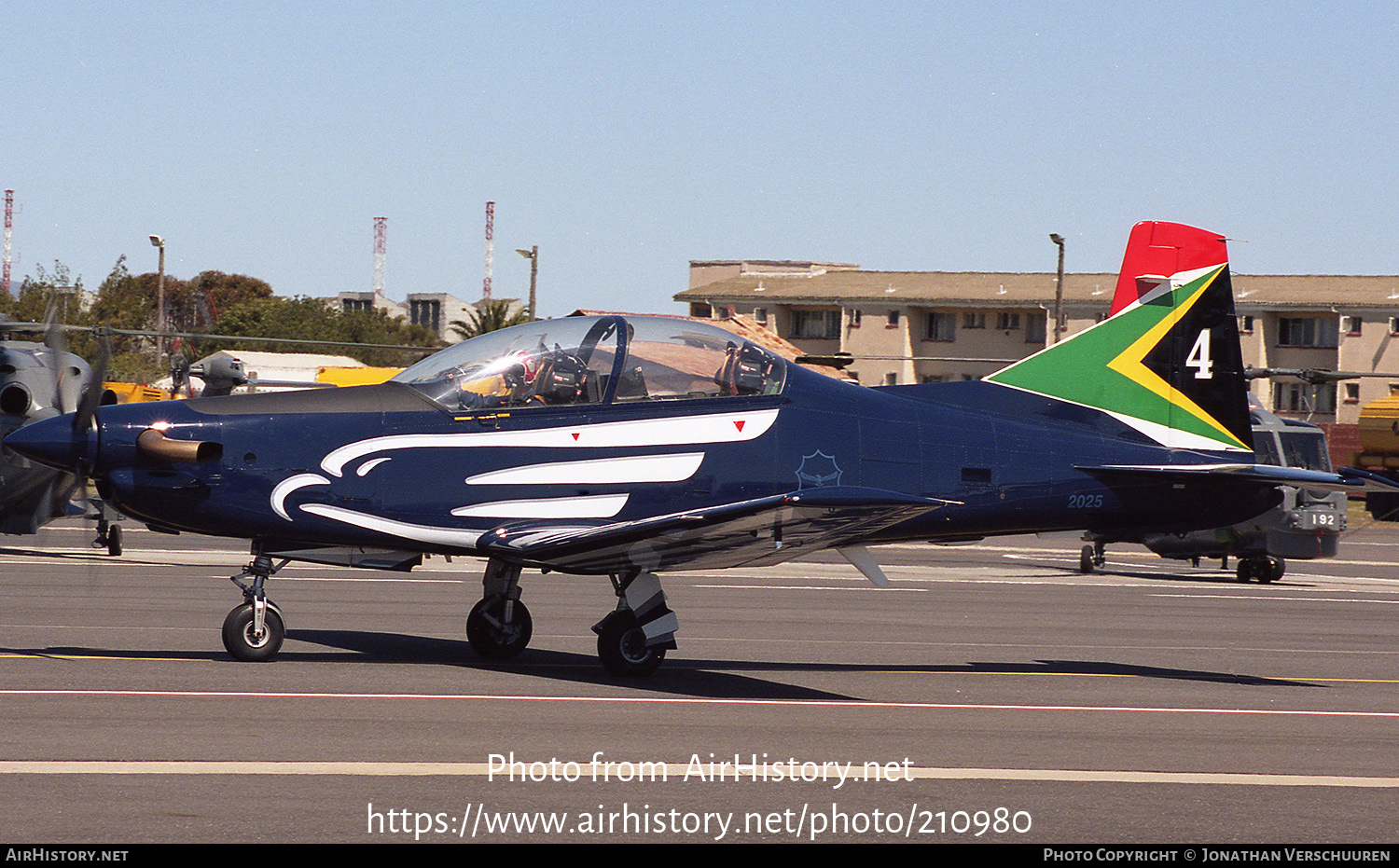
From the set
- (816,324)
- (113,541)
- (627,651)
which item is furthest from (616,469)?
(816,324)

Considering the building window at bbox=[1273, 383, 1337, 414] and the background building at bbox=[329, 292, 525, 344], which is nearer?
the building window at bbox=[1273, 383, 1337, 414]

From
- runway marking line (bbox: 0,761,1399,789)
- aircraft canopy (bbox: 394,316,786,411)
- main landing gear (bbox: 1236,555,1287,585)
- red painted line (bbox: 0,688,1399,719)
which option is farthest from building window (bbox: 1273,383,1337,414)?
runway marking line (bbox: 0,761,1399,789)

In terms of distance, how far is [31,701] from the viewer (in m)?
9.20

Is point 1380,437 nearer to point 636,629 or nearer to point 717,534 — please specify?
point 636,629

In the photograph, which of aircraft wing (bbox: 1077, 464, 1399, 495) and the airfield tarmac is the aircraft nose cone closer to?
the airfield tarmac

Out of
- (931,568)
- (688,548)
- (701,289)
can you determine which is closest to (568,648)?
(688,548)

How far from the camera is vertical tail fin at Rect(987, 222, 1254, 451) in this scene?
12633 millimetres

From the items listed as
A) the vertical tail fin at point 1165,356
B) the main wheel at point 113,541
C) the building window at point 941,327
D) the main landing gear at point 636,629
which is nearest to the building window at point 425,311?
the building window at point 941,327

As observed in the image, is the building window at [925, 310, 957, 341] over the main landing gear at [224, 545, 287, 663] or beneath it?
over

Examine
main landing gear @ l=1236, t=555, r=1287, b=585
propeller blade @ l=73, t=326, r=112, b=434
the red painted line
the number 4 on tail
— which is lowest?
main landing gear @ l=1236, t=555, r=1287, b=585

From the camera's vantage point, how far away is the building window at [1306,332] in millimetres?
74438

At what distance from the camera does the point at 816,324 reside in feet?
286

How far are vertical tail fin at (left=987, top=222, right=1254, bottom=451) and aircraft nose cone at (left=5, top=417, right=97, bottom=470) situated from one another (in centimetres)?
739

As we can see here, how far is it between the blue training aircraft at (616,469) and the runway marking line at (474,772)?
2.15 metres
